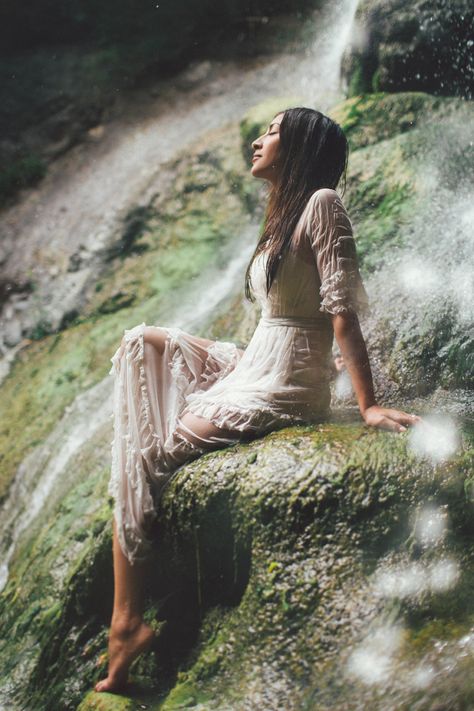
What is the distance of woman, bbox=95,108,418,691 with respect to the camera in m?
2.82

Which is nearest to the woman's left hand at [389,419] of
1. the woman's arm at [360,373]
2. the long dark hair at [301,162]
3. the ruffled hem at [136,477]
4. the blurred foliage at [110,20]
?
the woman's arm at [360,373]

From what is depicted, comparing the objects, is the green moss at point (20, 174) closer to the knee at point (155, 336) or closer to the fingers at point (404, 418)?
the knee at point (155, 336)

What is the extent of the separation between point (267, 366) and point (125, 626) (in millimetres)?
1216

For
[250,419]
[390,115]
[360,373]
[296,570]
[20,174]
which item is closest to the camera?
[296,570]

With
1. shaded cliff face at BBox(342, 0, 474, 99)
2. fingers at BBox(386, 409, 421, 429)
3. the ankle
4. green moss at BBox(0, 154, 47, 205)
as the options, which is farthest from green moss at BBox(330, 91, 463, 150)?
green moss at BBox(0, 154, 47, 205)

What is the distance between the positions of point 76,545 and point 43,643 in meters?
0.52

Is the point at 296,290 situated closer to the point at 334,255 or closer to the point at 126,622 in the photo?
the point at 334,255

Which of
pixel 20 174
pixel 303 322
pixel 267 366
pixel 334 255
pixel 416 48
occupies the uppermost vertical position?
pixel 20 174

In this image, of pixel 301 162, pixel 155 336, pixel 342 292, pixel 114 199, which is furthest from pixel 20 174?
pixel 342 292

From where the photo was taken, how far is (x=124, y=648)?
2.80m

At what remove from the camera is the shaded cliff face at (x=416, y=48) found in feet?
19.0

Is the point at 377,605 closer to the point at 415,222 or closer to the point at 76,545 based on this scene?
the point at 76,545

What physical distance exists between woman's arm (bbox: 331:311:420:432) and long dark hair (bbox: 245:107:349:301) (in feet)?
1.39

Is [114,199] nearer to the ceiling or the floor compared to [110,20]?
nearer to the floor
